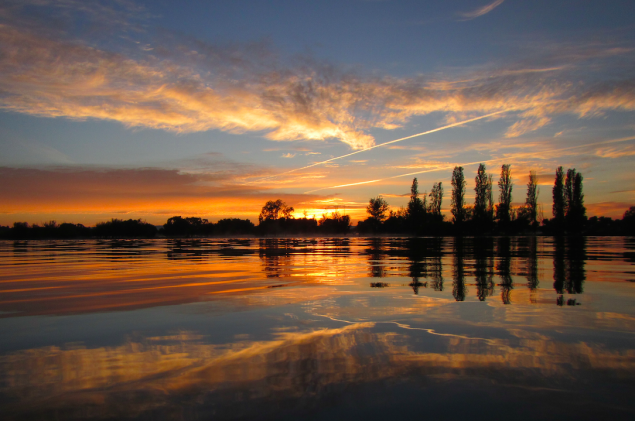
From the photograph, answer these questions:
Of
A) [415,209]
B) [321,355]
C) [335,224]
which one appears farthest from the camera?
[335,224]

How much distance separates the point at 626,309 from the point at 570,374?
3836 mm

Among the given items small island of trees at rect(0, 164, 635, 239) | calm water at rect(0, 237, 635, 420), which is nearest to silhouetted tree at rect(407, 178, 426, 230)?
small island of trees at rect(0, 164, 635, 239)

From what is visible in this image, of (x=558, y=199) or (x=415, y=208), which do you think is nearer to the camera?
(x=558, y=199)

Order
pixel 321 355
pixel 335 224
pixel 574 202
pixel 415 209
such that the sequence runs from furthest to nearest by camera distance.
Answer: pixel 335 224
pixel 415 209
pixel 574 202
pixel 321 355

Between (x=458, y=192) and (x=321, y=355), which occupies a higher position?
(x=458, y=192)

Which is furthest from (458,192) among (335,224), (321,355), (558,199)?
(321,355)

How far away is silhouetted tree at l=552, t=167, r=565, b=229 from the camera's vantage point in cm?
8050

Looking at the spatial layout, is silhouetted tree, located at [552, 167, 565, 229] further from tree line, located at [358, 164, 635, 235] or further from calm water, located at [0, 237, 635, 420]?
calm water, located at [0, 237, 635, 420]

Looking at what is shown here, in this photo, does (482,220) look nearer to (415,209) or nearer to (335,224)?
(415,209)

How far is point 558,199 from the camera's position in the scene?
3189 inches

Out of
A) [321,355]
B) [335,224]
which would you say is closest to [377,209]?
[335,224]

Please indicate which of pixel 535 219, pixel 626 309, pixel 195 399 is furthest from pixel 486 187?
pixel 195 399

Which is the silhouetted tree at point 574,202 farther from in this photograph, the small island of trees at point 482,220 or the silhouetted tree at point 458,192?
the silhouetted tree at point 458,192

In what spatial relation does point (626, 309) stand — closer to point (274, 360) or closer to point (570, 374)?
point (570, 374)
